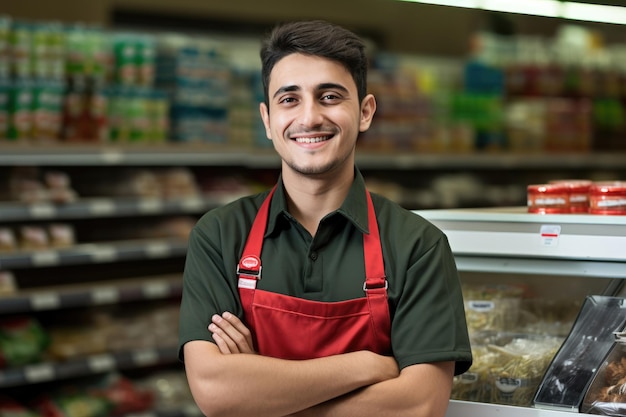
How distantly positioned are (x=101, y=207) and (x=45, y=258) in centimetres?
43

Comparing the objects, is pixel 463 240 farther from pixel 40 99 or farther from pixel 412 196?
pixel 412 196

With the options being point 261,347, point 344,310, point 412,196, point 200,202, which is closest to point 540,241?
point 344,310

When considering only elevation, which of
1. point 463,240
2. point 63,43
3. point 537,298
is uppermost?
point 63,43

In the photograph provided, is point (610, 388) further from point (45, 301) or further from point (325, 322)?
point (45, 301)

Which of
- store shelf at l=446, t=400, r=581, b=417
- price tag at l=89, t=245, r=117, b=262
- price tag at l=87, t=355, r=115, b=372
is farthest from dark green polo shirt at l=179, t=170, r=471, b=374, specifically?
price tag at l=87, t=355, r=115, b=372

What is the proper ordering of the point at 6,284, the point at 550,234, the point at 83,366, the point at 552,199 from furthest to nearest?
1. the point at 83,366
2. the point at 6,284
3. the point at 552,199
4. the point at 550,234

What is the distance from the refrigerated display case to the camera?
7.86 ft

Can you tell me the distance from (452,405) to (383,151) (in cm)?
405

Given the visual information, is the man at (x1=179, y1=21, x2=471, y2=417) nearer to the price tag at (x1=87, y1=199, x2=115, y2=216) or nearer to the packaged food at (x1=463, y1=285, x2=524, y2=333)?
the packaged food at (x1=463, y1=285, x2=524, y2=333)

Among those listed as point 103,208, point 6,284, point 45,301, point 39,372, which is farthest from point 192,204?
point 39,372

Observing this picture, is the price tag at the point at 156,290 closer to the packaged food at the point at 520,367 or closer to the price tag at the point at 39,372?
the price tag at the point at 39,372

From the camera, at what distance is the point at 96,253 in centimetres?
512

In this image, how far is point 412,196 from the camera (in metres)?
6.84

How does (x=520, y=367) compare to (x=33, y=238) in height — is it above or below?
above
